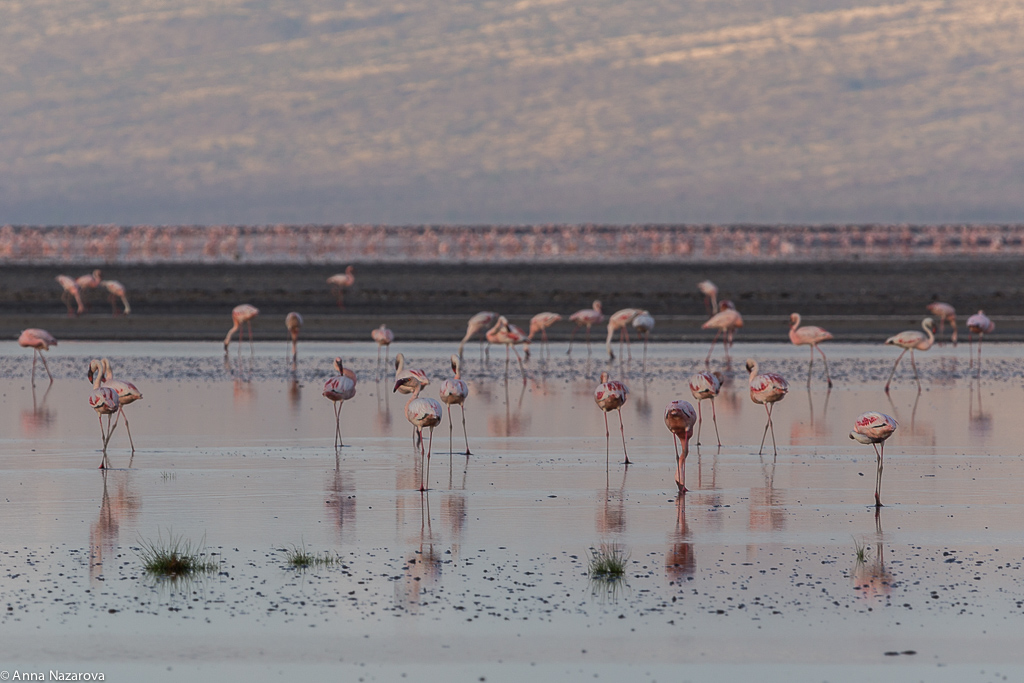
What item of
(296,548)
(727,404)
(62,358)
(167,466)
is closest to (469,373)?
(727,404)

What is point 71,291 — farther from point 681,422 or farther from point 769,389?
point 681,422

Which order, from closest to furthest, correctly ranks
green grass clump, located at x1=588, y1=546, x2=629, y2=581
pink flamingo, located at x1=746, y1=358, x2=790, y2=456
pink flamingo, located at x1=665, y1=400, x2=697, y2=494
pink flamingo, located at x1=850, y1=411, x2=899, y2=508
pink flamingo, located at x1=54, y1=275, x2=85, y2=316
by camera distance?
1. green grass clump, located at x1=588, y1=546, x2=629, y2=581
2. pink flamingo, located at x1=850, y1=411, x2=899, y2=508
3. pink flamingo, located at x1=665, y1=400, x2=697, y2=494
4. pink flamingo, located at x1=746, y1=358, x2=790, y2=456
5. pink flamingo, located at x1=54, y1=275, x2=85, y2=316

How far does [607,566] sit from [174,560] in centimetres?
252

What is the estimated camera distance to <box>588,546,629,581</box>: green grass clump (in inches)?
324

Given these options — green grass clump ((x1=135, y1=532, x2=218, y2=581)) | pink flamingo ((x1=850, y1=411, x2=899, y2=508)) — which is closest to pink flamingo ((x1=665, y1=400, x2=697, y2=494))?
pink flamingo ((x1=850, y1=411, x2=899, y2=508))

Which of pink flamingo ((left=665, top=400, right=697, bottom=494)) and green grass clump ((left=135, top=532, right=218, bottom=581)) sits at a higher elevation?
pink flamingo ((left=665, top=400, right=697, bottom=494))

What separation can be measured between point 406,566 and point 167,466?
15.1ft

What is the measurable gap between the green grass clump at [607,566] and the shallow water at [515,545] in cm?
8

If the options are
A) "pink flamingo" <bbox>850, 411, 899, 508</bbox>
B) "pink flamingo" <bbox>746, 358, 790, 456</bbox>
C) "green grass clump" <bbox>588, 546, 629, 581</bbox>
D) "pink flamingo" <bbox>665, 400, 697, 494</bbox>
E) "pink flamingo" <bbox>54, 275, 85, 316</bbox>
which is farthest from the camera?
"pink flamingo" <bbox>54, 275, 85, 316</bbox>

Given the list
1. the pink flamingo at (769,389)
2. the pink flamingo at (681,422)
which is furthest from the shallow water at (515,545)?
the pink flamingo at (769,389)

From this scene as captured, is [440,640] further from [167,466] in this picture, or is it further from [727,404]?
[727,404]

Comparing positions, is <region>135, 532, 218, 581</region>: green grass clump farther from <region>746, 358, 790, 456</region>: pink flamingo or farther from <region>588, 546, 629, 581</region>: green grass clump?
<region>746, 358, 790, 456</region>: pink flamingo

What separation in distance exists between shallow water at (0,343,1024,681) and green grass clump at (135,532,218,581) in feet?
0.32

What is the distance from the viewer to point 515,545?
917 centimetres
